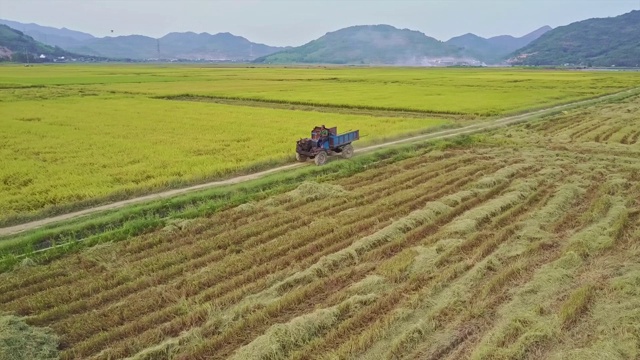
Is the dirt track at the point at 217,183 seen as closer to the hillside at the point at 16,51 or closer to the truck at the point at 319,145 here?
the truck at the point at 319,145

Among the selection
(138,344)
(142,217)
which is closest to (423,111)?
(142,217)

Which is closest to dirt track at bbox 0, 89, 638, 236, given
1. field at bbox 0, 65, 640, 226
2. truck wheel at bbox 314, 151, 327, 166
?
field at bbox 0, 65, 640, 226

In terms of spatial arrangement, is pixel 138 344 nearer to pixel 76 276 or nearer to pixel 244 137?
pixel 76 276

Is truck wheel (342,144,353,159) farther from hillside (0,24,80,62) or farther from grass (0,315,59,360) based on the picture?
hillside (0,24,80,62)

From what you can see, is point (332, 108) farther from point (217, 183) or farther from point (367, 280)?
point (367, 280)

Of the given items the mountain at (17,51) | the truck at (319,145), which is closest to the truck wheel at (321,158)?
A: the truck at (319,145)

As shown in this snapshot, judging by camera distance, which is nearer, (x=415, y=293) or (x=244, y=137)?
(x=415, y=293)
